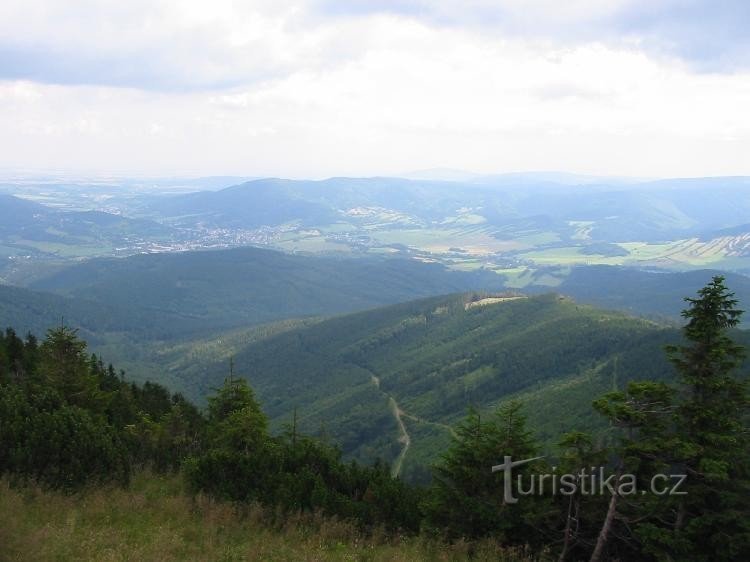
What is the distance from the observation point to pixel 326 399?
18375 cm

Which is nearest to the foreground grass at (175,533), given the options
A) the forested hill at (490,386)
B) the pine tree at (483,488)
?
the pine tree at (483,488)

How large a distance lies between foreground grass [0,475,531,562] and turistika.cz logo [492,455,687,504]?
2142 mm

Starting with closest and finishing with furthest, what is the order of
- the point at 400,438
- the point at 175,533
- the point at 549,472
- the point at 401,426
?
the point at 175,533
the point at 549,472
the point at 400,438
the point at 401,426

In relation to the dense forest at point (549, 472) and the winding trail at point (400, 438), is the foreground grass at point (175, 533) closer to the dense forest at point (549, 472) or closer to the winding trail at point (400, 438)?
the dense forest at point (549, 472)

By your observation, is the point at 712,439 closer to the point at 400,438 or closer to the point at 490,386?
the point at 400,438

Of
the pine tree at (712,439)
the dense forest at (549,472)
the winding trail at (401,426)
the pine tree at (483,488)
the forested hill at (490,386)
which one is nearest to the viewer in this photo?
the pine tree at (712,439)

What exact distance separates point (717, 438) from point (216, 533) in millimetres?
14388

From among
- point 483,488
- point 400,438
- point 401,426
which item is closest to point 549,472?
point 483,488

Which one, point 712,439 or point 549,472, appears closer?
point 712,439

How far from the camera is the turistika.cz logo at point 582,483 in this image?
16.1 m

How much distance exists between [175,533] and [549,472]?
37.8ft

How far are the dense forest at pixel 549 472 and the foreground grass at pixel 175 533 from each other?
2.21 feet

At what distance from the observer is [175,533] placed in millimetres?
15531

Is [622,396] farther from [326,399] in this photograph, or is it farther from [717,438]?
[326,399]
